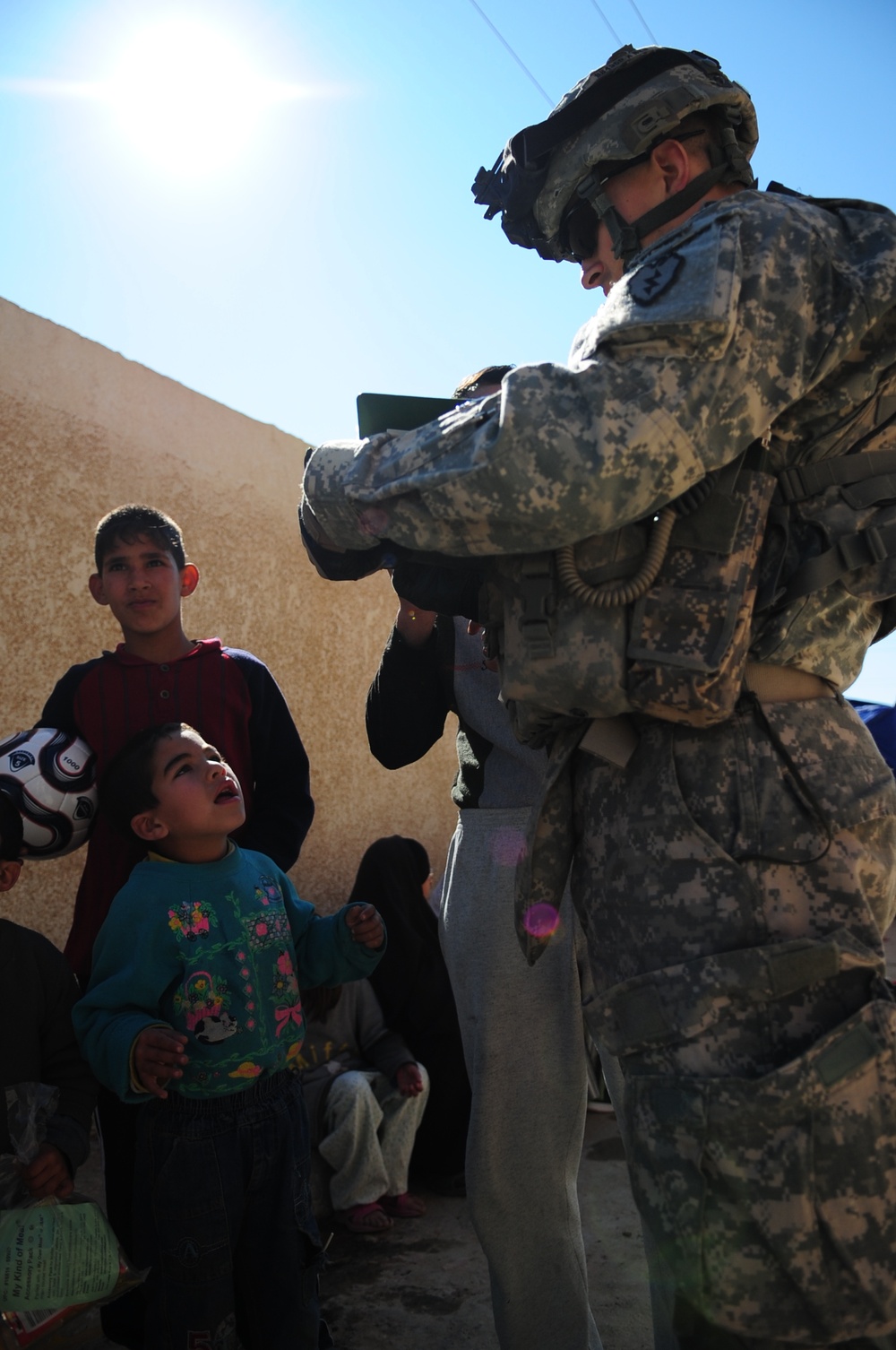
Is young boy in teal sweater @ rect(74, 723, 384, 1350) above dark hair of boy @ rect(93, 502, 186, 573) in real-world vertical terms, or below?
below

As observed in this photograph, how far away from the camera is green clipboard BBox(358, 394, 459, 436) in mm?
1602

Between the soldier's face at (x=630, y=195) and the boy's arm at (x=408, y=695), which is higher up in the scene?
the soldier's face at (x=630, y=195)

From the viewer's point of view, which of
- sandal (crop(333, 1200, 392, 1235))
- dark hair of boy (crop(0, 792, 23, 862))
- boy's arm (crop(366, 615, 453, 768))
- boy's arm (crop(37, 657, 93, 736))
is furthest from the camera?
sandal (crop(333, 1200, 392, 1235))

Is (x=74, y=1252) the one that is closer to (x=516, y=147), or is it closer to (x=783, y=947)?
(x=783, y=947)

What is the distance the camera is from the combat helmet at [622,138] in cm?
150

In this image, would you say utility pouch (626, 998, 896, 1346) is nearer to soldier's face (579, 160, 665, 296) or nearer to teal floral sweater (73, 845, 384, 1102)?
teal floral sweater (73, 845, 384, 1102)

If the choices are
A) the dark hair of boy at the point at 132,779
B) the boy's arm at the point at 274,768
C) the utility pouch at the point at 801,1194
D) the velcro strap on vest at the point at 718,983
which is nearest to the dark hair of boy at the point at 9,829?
the dark hair of boy at the point at 132,779

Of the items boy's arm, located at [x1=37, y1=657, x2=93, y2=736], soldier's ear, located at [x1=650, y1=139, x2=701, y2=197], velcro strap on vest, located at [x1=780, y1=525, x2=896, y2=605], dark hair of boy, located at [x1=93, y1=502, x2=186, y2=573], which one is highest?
soldier's ear, located at [x1=650, y1=139, x2=701, y2=197]

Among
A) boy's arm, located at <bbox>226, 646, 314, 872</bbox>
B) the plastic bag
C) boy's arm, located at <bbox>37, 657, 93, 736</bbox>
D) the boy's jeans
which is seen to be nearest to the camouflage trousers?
the boy's jeans

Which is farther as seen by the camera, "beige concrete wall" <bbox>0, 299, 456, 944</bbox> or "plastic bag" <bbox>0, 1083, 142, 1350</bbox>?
"beige concrete wall" <bbox>0, 299, 456, 944</bbox>

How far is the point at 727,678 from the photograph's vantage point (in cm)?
127

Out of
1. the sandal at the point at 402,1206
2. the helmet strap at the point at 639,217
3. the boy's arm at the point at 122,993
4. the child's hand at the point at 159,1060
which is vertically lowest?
the sandal at the point at 402,1206

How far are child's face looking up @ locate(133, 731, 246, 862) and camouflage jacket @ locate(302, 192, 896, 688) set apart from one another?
0.93 metres

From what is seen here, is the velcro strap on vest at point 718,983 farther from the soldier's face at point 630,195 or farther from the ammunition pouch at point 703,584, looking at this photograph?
the soldier's face at point 630,195
